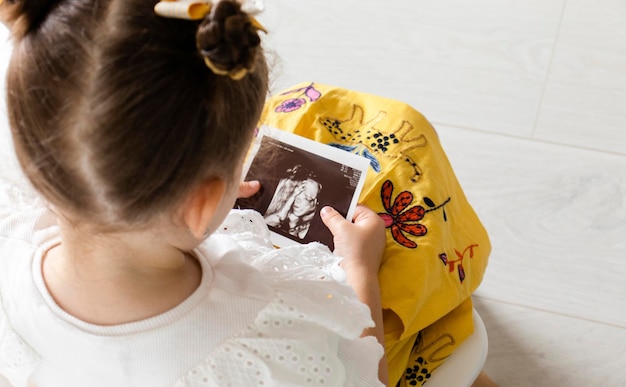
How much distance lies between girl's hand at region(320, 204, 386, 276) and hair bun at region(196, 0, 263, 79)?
38cm

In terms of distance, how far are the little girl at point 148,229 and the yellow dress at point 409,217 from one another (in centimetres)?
8

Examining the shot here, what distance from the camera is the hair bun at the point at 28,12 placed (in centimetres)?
51

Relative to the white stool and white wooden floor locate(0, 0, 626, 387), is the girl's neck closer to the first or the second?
the white stool

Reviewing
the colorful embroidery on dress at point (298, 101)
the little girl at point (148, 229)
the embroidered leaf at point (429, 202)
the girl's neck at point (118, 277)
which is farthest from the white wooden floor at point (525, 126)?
the girl's neck at point (118, 277)

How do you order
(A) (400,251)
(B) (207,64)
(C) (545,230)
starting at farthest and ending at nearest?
(C) (545,230)
(A) (400,251)
(B) (207,64)

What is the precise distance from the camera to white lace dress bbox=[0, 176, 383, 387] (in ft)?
1.98

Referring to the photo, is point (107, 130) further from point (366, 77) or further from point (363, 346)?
point (366, 77)

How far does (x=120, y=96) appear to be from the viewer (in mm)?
484

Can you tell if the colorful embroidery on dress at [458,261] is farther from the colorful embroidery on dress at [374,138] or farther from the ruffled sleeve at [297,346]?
the ruffled sleeve at [297,346]

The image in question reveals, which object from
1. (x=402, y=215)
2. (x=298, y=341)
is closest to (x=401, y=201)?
(x=402, y=215)

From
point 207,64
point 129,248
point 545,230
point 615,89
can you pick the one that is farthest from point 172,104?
point 615,89

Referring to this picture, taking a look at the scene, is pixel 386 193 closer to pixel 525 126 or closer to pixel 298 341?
pixel 298 341

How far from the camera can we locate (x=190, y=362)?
0.61m

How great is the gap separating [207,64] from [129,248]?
187 millimetres
